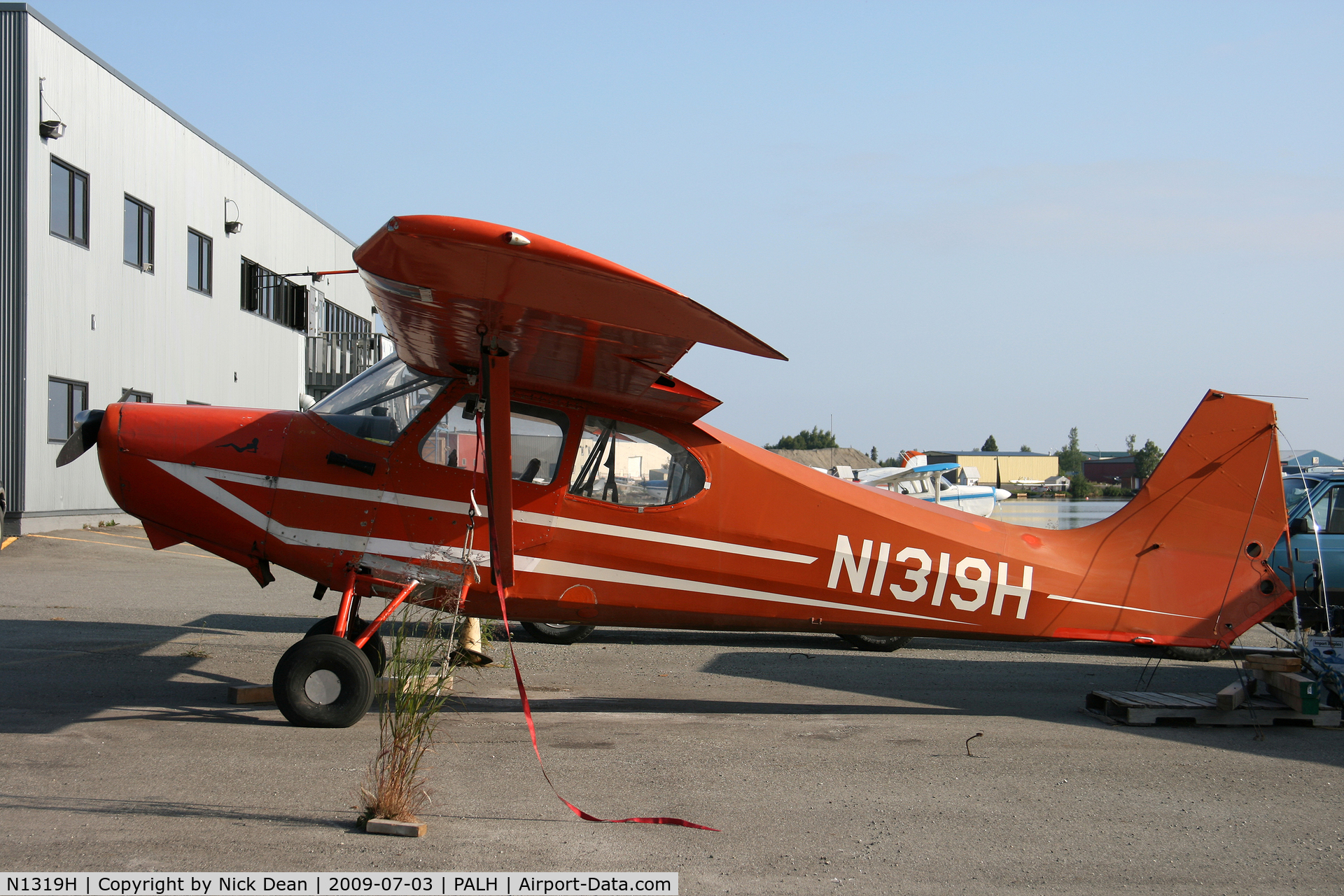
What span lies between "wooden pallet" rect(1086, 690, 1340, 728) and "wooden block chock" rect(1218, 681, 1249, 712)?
2 centimetres

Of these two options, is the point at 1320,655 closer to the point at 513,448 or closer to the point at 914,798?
the point at 914,798

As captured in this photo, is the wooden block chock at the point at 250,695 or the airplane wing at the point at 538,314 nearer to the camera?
the airplane wing at the point at 538,314

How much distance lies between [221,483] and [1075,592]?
19.5ft

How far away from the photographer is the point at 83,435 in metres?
6.54

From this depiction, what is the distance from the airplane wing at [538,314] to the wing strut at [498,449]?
180mm

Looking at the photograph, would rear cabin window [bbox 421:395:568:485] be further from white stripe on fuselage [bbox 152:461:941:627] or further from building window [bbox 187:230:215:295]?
building window [bbox 187:230:215:295]

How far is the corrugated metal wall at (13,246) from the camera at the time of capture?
17.2 m

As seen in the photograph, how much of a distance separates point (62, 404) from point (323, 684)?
16064 mm

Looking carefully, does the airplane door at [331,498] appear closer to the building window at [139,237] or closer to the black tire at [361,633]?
the black tire at [361,633]

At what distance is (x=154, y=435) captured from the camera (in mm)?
6453

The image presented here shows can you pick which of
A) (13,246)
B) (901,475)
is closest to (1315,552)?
(901,475)

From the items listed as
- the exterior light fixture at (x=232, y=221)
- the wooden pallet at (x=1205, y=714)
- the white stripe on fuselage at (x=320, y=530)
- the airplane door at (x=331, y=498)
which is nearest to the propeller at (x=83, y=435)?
the white stripe on fuselage at (x=320, y=530)

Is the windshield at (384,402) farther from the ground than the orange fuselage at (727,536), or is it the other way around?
the windshield at (384,402)

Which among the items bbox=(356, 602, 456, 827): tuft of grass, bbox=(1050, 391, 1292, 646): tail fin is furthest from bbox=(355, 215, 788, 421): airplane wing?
bbox=(1050, 391, 1292, 646): tail fin
